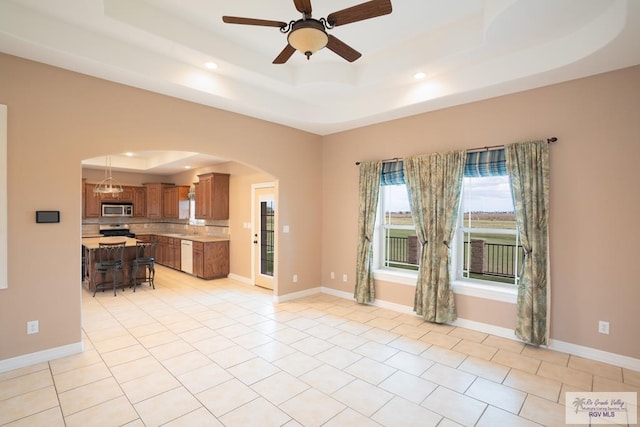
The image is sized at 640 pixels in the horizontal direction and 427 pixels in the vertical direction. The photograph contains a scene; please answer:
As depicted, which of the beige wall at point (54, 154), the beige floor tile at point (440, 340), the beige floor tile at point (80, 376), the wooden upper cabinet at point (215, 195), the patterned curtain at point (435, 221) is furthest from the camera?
the wooden upper cabinet at point (215, 195)

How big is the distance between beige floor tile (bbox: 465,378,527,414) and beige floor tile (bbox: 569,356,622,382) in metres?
0.96

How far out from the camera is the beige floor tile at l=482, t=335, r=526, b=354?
359 centimetres

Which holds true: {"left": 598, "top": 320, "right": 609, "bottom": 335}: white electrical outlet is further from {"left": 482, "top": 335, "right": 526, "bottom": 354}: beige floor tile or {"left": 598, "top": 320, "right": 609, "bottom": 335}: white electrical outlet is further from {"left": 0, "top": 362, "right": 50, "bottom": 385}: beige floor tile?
{"left": 0, "top": 362, "right": 50, "bottom": 385}: beige floor tile

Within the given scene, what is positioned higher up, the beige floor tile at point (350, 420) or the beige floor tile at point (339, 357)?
the beige floor tile at point (339, 357)

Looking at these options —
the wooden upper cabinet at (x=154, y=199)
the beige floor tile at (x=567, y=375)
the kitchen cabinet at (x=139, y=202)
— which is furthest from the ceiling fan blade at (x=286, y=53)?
the kitchen cabinet at (x=139, y=202)

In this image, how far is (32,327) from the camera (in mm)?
3133

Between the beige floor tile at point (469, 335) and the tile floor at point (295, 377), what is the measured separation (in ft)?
0.10

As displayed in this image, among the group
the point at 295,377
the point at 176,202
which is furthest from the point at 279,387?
the point at 176,202

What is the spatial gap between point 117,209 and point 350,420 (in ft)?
31.4

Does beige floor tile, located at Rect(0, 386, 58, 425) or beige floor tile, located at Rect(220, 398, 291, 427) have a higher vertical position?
beige floor tile, located at Rect(0, 386, 58, 425)

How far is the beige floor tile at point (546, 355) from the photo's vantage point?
130 inches

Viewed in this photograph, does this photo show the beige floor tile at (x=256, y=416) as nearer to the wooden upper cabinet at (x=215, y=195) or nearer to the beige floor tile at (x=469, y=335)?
the beige floor tile at (x=469, y=335)

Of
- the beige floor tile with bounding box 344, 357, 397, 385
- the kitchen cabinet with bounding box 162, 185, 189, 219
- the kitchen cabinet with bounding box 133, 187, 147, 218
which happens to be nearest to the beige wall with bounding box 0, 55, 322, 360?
the beige floor tile with bounding box 344, 357, 397, 385

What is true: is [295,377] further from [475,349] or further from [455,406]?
[475,349]
